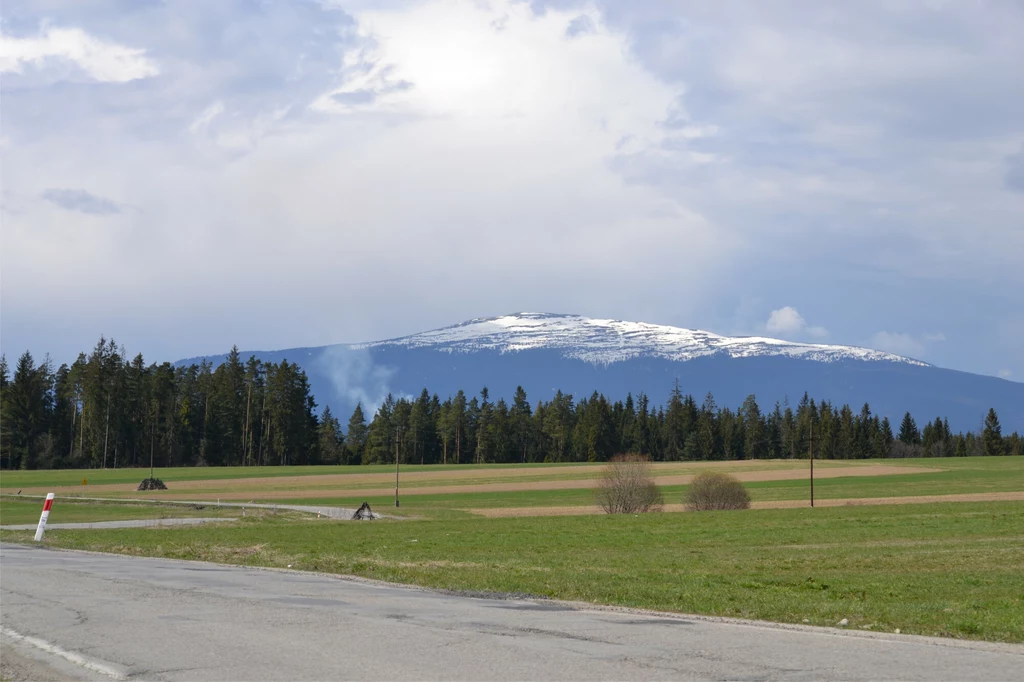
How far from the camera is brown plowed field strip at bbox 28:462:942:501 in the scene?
107 meters

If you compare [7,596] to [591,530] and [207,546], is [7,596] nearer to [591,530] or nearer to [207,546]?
[207,546]

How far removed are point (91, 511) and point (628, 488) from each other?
39.4 metres

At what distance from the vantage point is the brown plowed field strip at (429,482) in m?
107

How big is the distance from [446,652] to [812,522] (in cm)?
4275

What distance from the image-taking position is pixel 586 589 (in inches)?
Answer: 750

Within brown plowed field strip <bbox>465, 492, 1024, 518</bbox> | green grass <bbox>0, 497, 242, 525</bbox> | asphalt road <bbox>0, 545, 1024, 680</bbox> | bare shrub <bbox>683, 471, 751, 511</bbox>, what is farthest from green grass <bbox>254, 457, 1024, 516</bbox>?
asphalt road <bbox>0, 545, 1024, 680</bbox>

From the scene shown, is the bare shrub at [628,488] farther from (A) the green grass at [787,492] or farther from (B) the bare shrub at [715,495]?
(A) the green grass at [787,492]

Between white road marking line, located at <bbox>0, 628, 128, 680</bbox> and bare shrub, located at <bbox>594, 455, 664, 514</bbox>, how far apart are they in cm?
5782

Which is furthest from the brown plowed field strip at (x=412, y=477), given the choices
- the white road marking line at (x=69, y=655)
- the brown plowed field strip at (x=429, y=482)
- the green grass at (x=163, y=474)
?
the white road marking line at (x=69, y=655)

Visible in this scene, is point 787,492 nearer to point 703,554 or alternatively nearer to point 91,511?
point 91,511

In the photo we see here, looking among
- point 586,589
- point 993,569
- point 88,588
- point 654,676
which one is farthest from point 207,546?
point 654,676

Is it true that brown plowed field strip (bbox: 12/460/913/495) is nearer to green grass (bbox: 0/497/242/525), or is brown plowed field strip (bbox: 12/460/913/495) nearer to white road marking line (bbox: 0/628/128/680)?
green grass (bbox: 0/497/242/525)

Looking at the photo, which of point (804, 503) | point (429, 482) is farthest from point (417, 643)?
point (429, 482)

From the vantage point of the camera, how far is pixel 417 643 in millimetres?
12164
